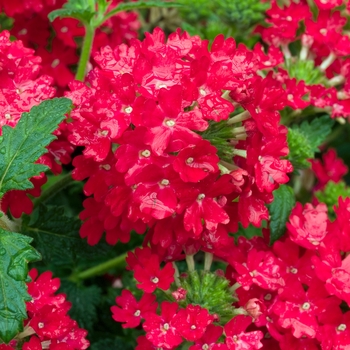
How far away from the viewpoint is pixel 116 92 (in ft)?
3.99

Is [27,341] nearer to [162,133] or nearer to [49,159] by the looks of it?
[49,159]

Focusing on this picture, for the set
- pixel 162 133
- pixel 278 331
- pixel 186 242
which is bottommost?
pixel 278 331

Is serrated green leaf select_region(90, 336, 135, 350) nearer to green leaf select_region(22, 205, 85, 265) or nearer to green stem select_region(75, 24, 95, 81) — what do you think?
green leaf select_region(22, 205, 85, 265)

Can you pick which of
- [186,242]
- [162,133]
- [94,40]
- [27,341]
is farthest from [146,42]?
[27,341]

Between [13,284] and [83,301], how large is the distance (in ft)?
2.14

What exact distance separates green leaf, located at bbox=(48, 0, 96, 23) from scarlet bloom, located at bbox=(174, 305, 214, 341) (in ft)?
2.42

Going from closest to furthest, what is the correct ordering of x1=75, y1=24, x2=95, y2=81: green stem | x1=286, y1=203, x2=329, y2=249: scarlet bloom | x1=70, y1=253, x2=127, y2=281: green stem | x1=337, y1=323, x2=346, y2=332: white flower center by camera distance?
1. x1=337, y1=323, x2=346, y2=332: white flower center
2. x1=286, y1=203, x2=329, y2=249: scarlet bloom
3. x1=75, y1=24, x2=95, y2=81: green stem
4. x1=70, y1=253, x2=127, y2=281: green stem

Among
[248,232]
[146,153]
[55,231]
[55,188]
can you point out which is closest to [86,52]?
[55,188]

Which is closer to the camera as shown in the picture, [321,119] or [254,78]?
[254,78]

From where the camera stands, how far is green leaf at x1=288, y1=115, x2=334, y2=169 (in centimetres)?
158

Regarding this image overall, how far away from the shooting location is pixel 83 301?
171 centimetres

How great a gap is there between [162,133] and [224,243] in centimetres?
29

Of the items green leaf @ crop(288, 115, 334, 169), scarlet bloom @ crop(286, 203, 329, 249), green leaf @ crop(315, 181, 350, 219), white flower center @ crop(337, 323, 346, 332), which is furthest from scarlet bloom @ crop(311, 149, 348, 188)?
white flower center @ crop(337, 323, 346, 332)

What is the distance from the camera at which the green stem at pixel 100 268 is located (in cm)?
173
